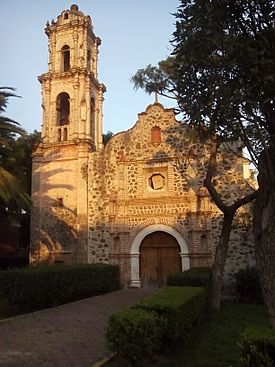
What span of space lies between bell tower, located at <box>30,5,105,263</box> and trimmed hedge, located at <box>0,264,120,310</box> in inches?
160

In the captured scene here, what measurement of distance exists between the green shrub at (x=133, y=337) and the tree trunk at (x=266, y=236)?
2.14 metres

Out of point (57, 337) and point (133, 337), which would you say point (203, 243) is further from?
point (133, 337)

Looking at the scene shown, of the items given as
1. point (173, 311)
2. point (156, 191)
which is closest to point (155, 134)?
point (156, 191)

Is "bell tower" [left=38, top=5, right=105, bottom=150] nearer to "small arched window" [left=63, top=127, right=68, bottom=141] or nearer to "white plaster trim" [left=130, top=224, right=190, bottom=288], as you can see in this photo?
"small arched window" [left=63, top=127, right=68, bottom=141]

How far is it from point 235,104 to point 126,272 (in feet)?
39.0

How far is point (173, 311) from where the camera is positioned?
652 centimetres

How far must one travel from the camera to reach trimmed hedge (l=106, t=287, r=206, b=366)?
5.55 m

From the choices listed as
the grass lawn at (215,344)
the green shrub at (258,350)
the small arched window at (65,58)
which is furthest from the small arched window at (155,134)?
the green shrub at (258,350)

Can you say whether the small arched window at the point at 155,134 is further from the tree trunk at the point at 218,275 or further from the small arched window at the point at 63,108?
the tree trunk at the point at 218,275

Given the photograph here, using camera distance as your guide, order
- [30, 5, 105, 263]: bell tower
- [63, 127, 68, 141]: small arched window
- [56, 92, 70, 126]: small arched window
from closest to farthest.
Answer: [30, 5, 105, 263]: bell tower, [63, 127, 68, 141]: small arched window, [56, 92, 70, 126]: small arched window

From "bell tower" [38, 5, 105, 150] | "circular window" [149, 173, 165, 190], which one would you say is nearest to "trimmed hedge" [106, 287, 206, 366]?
"circular window" [149, 173, 165, 190]

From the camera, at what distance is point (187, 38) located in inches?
264

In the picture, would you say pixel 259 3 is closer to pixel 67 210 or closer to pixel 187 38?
pixel 187 38

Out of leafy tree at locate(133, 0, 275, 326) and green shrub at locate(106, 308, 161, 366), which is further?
leafy tree at locate(133, 0, 275, 326)
